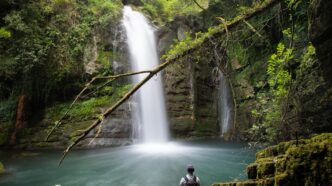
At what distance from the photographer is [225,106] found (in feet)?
56.3

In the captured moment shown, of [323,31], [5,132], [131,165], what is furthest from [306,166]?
[5,132]

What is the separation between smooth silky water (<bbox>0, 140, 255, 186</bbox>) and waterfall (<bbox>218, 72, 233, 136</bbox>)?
5.49 feet

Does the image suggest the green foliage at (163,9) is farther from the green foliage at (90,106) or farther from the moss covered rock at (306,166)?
the moss covered rock at (306,166)

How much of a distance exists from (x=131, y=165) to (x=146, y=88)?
6.66 meters

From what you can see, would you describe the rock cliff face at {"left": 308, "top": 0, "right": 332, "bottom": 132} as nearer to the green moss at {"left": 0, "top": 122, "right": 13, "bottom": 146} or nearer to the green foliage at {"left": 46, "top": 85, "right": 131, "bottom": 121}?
the green foliage at {"left": 46, "top": 85, "right": 131, "bottom": 121}

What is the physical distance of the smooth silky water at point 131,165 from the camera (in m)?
9.96

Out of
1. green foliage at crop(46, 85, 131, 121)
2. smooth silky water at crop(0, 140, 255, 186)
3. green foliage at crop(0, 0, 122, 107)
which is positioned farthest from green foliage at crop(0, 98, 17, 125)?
smooth silky water at crop(0, 140, 255, 186)

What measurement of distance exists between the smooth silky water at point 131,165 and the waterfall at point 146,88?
1.24 meters

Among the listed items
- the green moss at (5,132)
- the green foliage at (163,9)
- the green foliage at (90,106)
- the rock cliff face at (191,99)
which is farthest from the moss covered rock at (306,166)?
the green foliage at (163,9)

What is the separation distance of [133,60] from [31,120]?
640 cm

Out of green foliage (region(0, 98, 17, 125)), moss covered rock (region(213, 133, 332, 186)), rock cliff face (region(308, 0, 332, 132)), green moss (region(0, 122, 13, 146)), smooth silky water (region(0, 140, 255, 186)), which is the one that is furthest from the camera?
green foliage (region(0, 98, 17, 125))

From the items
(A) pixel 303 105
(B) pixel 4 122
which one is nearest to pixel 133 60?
(B) pixel 4 122

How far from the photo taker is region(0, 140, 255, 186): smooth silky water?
9.96 metres

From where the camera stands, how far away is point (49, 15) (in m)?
17.8
